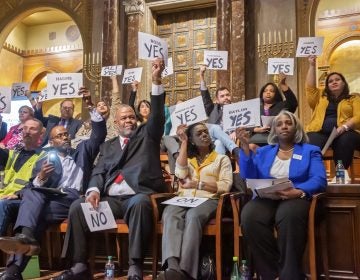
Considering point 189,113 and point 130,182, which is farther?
point 189,113

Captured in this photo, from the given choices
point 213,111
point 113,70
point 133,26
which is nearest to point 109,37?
point 133,26

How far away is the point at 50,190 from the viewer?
11.2 feet

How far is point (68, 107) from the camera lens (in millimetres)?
5281

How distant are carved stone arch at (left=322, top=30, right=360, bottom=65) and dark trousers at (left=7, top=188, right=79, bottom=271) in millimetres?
7320

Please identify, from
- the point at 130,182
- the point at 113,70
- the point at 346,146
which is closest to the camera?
the point at 130,182

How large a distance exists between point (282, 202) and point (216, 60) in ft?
8.48

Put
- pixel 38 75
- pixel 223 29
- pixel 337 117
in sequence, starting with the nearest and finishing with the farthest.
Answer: pixel 337 117, pixel 223 29, pixel 38 75

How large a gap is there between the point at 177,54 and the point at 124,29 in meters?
0.91

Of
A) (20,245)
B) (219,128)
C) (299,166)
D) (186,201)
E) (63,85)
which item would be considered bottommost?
(20,245)

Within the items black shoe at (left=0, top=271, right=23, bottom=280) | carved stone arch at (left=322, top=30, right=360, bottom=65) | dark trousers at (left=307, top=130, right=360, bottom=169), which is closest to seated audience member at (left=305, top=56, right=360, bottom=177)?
dark trousers at (left=307, top=130, right=360, bottom=169)

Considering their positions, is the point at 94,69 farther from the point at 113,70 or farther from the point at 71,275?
the point at 71,275

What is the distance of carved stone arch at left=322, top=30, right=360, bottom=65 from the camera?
30.7 feet

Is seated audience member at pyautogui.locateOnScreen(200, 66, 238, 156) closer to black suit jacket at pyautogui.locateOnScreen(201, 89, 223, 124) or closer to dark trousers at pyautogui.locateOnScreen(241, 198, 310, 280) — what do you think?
black suit jacket at pyautogui.locateOnScreen(201, 89, 223, 124)

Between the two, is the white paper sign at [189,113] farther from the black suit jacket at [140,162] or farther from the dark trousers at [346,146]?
the dark trousers at [346,146]
